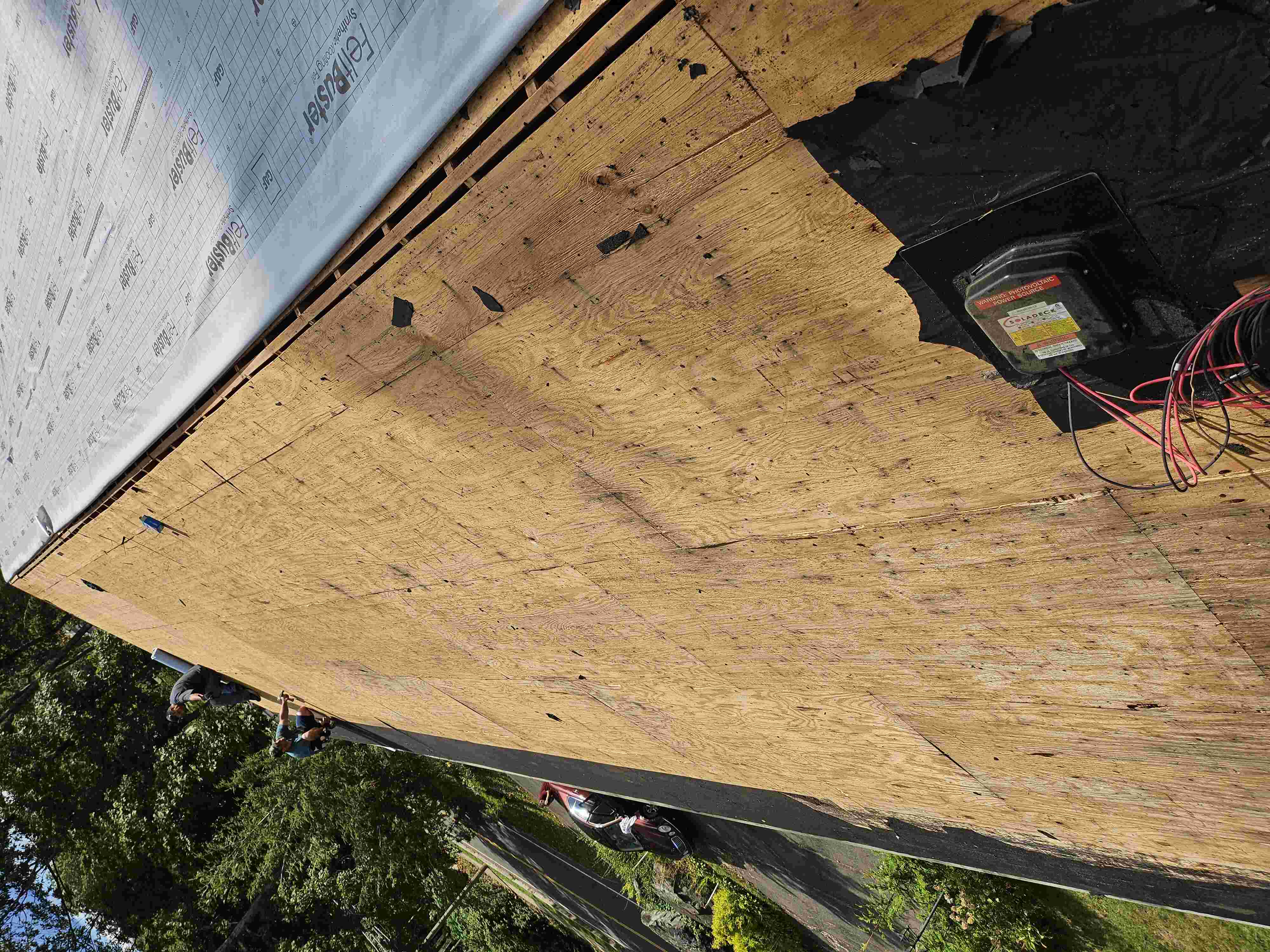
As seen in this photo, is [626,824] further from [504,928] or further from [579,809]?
[504,928]

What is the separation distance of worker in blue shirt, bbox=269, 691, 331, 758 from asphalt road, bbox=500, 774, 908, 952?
1.88 m

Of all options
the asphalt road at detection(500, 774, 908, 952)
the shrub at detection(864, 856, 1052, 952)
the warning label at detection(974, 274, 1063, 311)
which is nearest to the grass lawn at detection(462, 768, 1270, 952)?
the shrub at detection(864, 856, 1052, 952)

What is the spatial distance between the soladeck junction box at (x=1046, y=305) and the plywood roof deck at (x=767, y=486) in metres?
0.11

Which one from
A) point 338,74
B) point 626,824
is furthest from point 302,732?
point 338,74

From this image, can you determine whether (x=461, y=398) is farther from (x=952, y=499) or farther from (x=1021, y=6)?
(x=1021, y=6)

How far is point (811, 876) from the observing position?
679cm

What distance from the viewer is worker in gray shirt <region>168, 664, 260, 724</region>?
6.64m

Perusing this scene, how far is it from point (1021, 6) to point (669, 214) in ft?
1.64

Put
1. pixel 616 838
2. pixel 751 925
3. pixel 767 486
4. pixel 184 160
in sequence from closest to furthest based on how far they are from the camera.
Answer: pixel 767 486, pixel 184 160, pixel 751 925, pixel 616 838

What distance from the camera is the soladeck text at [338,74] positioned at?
1192mm

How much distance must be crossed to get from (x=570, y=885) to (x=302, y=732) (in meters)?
4.47

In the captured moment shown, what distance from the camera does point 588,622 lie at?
2.54m

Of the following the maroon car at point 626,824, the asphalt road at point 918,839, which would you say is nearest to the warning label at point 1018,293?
the asphalt road at point 918,839

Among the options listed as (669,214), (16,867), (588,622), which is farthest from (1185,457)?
(16,867)
